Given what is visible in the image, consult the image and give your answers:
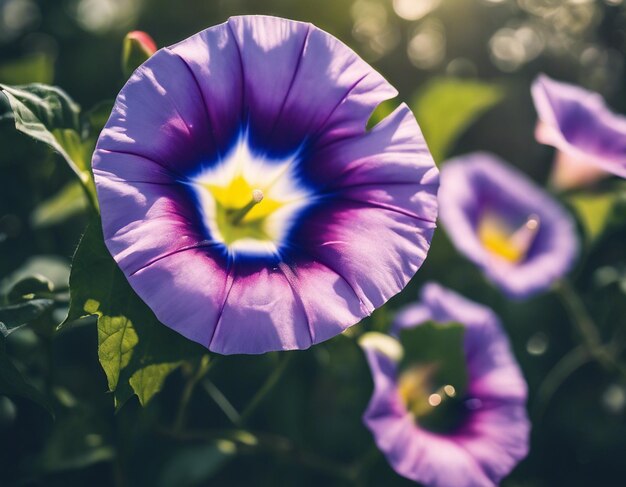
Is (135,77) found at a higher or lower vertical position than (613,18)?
higher

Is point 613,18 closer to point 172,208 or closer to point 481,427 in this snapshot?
point 481,427

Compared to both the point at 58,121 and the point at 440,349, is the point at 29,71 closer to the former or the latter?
the point at 58,121

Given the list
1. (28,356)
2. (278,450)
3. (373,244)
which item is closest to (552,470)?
(278,450)

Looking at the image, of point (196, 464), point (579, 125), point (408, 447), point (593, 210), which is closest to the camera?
point (408, 447)

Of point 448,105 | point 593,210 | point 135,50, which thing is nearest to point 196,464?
point 135,50

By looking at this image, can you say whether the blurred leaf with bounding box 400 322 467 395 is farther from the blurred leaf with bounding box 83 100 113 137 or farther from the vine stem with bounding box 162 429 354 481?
the blurred leaf with bounding box 83 100 113 137

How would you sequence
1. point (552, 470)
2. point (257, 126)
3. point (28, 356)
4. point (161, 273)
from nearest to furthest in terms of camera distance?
point (161, 273) < point (257, 126) < point (28, 356) < point (552, 470)
